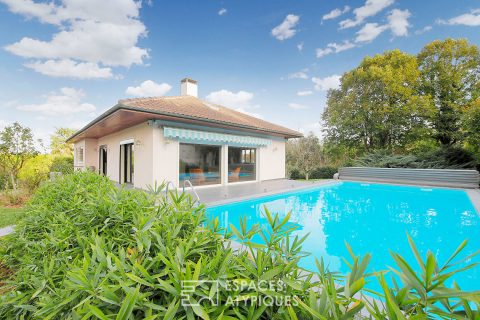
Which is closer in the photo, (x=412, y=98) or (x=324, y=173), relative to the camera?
(x=412, y=98)

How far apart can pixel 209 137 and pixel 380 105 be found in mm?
25607

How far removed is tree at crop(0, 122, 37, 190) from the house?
448cm

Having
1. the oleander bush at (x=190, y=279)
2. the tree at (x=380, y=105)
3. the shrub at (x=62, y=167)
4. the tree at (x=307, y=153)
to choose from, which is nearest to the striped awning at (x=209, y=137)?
the shrub at (x=62, y=167)

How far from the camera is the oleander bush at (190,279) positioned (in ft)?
4.61

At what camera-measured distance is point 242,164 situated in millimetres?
24250

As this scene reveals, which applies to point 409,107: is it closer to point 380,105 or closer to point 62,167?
point 380,105

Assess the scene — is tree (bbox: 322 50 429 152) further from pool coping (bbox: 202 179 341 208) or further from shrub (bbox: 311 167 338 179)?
pool coping (bbox: 202 179 341 208)

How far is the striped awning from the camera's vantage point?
1709 cm

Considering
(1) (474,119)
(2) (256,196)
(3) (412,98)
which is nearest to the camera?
(2) (256,196)

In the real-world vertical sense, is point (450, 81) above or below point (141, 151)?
above

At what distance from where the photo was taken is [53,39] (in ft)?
66.1

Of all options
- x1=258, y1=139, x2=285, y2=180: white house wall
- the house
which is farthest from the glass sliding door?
x1=258, y1=139, x2=285, y2=180: white house wall

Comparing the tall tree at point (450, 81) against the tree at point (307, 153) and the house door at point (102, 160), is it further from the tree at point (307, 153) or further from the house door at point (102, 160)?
the house door at point (102, 160)

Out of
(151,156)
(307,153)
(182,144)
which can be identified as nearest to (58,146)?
(151,156)
